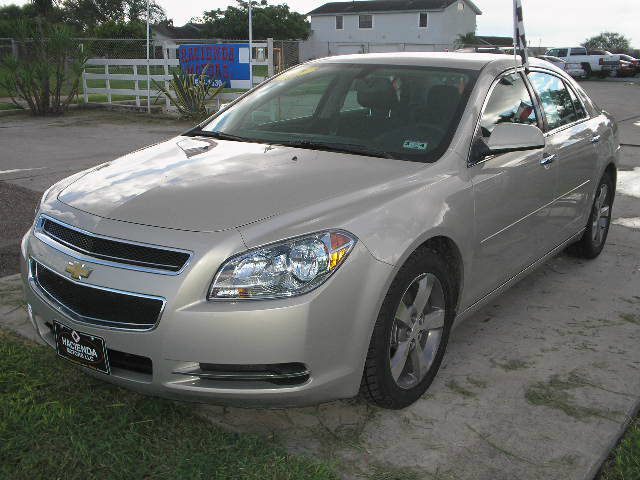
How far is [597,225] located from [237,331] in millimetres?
3861

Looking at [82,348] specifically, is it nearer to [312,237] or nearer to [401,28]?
[312,237]

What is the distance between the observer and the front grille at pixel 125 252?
2613mm

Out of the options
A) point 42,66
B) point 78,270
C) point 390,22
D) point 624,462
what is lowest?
point 624,462

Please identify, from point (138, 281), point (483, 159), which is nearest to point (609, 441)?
point (483, 159)

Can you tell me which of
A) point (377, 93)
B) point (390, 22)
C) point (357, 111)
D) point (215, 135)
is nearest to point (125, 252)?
point (215, 135)

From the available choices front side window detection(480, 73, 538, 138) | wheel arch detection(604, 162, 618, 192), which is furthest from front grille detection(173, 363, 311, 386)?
wheel arch detection(604, 162, 618, 192)

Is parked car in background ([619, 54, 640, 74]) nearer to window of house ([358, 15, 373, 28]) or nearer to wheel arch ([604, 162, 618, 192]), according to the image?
window of house ([358, 15, 373, 28])

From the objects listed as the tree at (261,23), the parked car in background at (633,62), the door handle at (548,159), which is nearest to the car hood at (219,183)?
the door handle at (548,159)

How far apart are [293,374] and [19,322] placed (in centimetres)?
219

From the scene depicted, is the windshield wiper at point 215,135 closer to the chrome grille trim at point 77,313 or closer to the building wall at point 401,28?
the chrome grille trim at point 77,313

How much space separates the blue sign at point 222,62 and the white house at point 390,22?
3937cm

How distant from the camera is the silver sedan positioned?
8.54ft

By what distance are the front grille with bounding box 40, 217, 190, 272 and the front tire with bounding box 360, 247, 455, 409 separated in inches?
34.2

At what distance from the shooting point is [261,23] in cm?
5978
